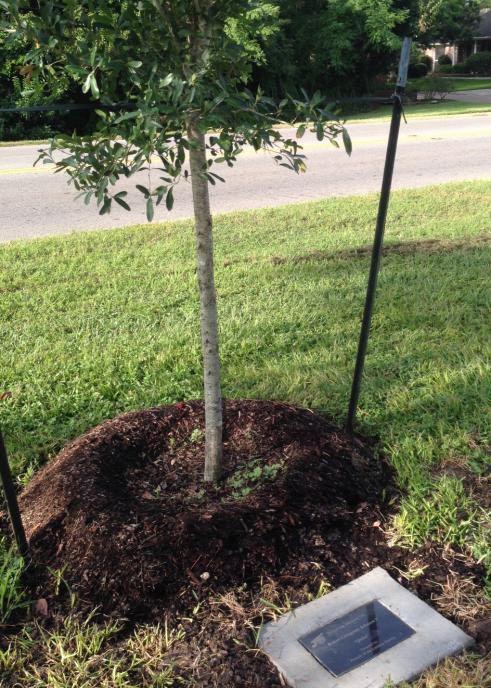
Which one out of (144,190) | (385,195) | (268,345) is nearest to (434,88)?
(268,345)

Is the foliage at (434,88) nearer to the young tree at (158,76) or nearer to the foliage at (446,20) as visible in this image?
the foliage at (446,20)

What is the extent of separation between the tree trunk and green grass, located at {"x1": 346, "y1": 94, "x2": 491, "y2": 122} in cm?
1699

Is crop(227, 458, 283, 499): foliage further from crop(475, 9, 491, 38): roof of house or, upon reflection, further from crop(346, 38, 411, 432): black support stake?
crop(475, 9, 491, 38): roof of house

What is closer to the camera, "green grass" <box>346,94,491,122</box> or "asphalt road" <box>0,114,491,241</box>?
"asphalt road" <box>0,114,491,241</box>

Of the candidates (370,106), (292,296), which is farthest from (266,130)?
(370,106)

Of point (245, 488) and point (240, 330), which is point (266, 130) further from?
point (240, 330)

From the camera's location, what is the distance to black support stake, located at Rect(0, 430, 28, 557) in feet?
7.48

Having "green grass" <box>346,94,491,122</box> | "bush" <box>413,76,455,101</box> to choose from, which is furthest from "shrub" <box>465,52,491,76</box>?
"green grass" <box>346,94,491,122</box>

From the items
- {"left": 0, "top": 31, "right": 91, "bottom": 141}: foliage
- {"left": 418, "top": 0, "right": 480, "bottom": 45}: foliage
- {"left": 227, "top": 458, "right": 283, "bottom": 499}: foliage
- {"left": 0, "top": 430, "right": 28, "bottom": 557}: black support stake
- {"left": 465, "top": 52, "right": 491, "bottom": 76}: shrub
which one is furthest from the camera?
{"left": 465, "top": 52, "right": 491, "bottom": 76}: shrub

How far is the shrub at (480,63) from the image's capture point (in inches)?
1674

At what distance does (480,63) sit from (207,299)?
46326mm

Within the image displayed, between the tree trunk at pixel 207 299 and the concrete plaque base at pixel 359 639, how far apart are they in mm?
744

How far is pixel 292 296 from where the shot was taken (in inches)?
195

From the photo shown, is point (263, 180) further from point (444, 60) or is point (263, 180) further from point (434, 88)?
point (444, 60)
